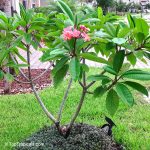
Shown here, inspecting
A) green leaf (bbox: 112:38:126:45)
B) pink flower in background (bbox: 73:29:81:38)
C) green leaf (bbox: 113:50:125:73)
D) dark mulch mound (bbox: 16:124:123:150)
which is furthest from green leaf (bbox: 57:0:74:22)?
dark mulch mound (bbox: 16:124:123:150)

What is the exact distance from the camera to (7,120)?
471 centimetres

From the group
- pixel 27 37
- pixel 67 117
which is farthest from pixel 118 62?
pixel 67 117

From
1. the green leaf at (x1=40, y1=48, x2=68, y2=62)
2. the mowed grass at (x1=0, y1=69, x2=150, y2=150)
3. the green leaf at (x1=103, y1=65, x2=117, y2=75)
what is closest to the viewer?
→ the green leaf at (x1=40, y1=48, x2=68, y2=62)

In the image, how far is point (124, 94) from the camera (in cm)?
259

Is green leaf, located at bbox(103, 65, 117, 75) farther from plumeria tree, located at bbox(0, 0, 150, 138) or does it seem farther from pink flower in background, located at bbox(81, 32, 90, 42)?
pink flower in background, located at bbox(81, 32, 90, 42)

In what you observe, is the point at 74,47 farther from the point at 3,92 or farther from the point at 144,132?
the point at 3,92

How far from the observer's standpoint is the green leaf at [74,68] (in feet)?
8.23

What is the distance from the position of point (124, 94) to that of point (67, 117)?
2.19 meters

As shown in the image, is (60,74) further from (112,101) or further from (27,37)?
(27,37)

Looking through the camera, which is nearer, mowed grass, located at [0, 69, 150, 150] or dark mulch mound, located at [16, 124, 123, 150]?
dark mulch mound, located at [16, 124, 123, 150]

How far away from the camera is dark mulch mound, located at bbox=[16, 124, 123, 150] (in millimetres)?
3334

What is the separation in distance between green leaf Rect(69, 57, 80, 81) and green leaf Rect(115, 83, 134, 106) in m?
0.29

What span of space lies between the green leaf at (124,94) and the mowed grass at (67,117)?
124 cm

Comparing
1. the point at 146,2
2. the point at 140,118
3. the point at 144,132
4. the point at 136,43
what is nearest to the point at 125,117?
the point at 140,118
